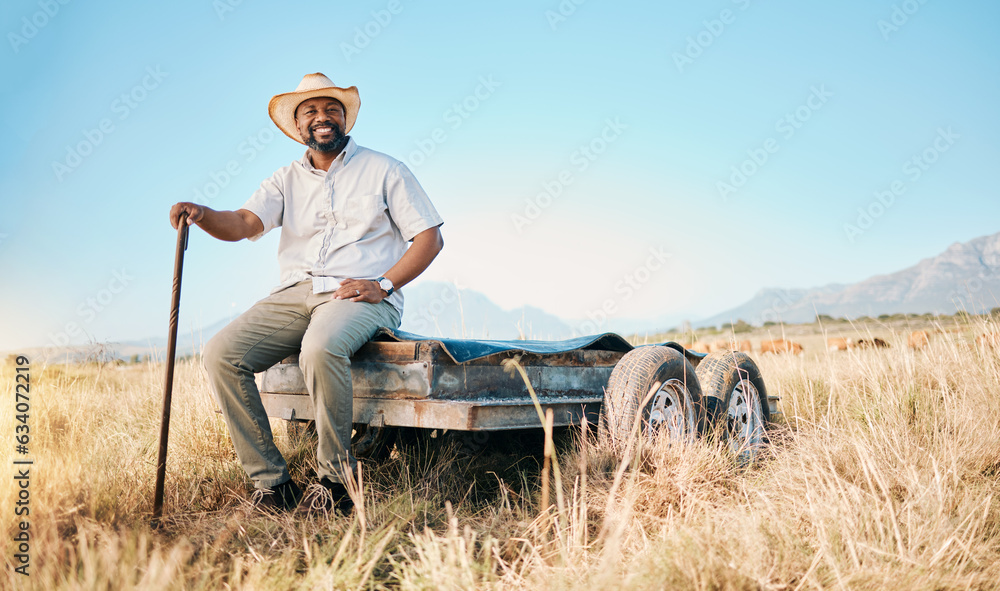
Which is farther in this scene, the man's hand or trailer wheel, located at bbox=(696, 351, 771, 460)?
trailer wheel, located at bbox=(696, 351, 771, 460)

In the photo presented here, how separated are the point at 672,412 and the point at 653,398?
282 mm

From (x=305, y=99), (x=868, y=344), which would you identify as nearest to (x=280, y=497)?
(x=305, y=99)

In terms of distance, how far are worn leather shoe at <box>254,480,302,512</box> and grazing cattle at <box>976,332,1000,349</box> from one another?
644cm

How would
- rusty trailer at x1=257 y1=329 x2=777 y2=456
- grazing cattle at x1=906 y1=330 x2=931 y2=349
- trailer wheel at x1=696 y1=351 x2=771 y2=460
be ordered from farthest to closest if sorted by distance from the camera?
grazing cattle at x1=906 y1=330 x2=931 y2=349
trailer wheel at x1=696 y1=351 x2=771 y2=460
rusty trailer at x1=257 y1=329 x2=777 y2=456

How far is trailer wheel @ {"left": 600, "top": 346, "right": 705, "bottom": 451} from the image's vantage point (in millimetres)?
3500

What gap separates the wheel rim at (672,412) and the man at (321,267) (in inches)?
61.3

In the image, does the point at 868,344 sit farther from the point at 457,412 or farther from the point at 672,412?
the point at 457,412

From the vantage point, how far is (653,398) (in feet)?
12.2

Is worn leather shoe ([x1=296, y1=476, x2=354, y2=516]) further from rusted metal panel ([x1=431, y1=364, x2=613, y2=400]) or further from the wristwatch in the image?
the wristwatch

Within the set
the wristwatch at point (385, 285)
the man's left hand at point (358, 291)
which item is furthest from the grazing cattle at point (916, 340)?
the man's left hand at point (358, 291)

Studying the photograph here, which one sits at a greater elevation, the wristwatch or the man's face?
the man's face

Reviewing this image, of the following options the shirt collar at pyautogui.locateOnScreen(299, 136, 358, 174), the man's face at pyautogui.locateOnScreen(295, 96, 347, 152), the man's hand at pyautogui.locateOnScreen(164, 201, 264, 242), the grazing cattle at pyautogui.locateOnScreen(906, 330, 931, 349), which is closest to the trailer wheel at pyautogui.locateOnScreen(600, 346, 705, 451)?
the shirt collar at pyautogui.locateOnScreen(299, 136, 358, 174)

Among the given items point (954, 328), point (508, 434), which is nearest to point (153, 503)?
point (508, 434)

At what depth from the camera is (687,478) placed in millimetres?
3205
